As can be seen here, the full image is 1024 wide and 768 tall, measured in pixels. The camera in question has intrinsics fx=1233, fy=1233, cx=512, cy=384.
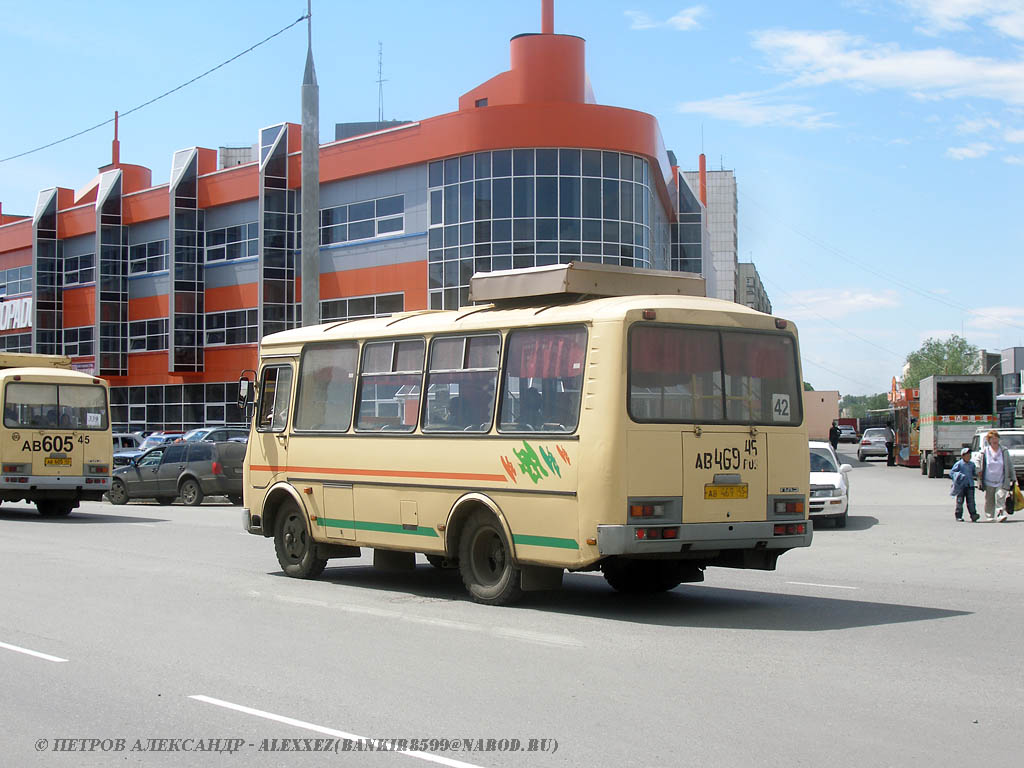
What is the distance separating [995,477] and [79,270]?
56.5m

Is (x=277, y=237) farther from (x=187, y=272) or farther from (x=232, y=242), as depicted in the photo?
(x=187, y=272)

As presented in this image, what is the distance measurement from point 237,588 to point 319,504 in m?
1.30

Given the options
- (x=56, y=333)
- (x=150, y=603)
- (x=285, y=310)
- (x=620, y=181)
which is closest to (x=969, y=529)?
(x=150, y=603)

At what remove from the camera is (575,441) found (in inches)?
425

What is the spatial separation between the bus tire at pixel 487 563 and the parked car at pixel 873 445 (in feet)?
186

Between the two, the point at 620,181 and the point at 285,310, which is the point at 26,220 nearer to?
the point at 285,310

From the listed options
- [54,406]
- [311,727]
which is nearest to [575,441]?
[311,727]

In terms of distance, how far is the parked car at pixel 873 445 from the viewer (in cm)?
6619

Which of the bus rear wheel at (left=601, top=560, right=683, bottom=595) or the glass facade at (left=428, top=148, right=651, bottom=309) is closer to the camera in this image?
the bus rear wheel at (left=601, top=560, right=683, bottom=595)

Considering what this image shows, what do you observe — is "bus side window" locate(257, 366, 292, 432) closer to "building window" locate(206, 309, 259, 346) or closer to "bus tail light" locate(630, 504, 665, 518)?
"bus tail light" locate(630, 504, 665, 518)

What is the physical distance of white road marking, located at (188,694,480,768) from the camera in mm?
5965

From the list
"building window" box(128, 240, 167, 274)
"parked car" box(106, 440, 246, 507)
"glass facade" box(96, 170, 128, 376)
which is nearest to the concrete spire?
"parked car" box(106, 440, 246, 507)

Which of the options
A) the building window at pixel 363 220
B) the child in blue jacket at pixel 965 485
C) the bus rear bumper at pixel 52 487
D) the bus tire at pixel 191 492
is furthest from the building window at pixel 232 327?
the child in blue jacket at pixel 965 485

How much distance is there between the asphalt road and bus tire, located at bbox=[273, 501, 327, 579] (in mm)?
304
